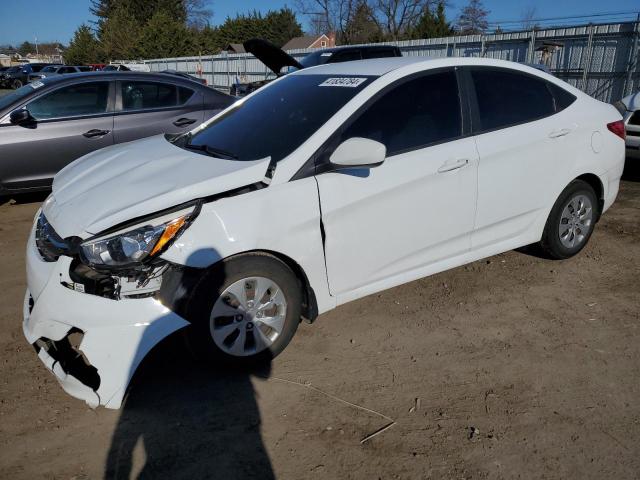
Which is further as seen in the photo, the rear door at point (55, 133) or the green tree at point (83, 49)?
the green tree at point (83, 49)

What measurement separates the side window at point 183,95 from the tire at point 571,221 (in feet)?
14.9

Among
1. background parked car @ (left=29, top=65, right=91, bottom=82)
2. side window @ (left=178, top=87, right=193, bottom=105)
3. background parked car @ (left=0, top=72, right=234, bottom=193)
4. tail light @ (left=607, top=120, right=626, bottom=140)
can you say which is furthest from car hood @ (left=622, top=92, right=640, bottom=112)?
background parked car @ (left=29, top=65, right=91, bottom=82)

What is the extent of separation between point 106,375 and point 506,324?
2.58m

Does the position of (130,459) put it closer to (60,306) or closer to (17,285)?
(60,306)

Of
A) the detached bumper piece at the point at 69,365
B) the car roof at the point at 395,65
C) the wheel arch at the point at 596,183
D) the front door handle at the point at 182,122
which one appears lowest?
the detached bumper piece at the point at 69,365

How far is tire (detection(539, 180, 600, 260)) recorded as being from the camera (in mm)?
4348

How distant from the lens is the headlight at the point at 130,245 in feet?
8.82

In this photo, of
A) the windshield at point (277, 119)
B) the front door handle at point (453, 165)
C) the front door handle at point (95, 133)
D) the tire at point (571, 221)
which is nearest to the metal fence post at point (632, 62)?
the tire at point (571, 221)

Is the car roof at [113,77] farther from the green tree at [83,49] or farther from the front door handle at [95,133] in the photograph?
the green tree at [83,49]

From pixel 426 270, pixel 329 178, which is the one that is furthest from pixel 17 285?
pixel 426 270

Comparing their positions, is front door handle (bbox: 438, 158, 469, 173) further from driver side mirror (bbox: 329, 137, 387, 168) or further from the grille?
the grille

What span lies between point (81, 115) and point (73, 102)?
19 cm

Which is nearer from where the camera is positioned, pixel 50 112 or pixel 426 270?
pixel 426 270

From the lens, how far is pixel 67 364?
283 centimetres
